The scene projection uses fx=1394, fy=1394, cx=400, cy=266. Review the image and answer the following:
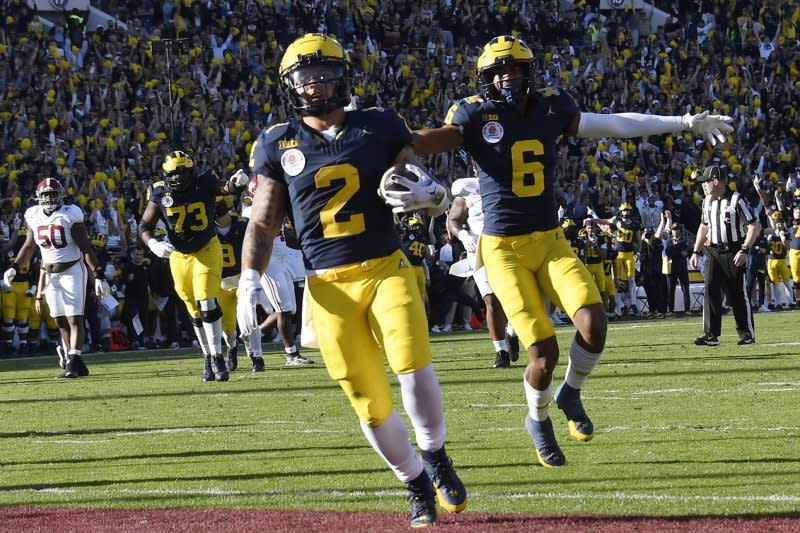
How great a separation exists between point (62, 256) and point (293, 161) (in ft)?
31.0

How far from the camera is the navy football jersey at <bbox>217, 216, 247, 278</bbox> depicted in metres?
14.2

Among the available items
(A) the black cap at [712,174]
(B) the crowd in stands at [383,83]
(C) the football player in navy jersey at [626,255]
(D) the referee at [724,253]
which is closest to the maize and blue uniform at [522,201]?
(D) the referee at [724,253]

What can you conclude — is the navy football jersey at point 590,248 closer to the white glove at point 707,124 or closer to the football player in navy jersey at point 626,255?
the football player in navy jersey at point 626,255

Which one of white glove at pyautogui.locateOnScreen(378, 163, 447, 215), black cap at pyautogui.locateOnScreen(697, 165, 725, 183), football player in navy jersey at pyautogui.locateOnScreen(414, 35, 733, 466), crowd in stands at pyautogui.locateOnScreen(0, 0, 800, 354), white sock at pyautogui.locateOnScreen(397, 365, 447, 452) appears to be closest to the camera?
white glove at pyautogui.locateOnScreen(378, 163, 447, 215)

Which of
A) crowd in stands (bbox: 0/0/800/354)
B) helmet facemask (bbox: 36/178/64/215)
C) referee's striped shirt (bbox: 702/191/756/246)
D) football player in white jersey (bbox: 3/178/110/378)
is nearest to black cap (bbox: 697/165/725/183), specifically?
referee's striped shirt (bbox: 702/191/756/246)

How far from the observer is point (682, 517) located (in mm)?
5133

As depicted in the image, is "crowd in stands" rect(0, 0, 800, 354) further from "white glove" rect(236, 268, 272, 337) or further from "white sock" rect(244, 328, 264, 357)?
"white glove" rect(236, 268, 272, 337)

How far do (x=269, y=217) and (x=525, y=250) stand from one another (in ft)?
6.10

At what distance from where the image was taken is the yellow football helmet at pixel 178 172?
12.7 m

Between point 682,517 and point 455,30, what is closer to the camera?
point 682,517

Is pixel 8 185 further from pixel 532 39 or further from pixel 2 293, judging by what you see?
pixel 532 39

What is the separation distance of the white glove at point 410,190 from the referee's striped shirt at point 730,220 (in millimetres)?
9719

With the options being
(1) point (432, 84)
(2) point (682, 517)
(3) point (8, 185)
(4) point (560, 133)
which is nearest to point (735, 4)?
(1) point (432, 84)

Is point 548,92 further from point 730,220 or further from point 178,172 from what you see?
point 730,220
